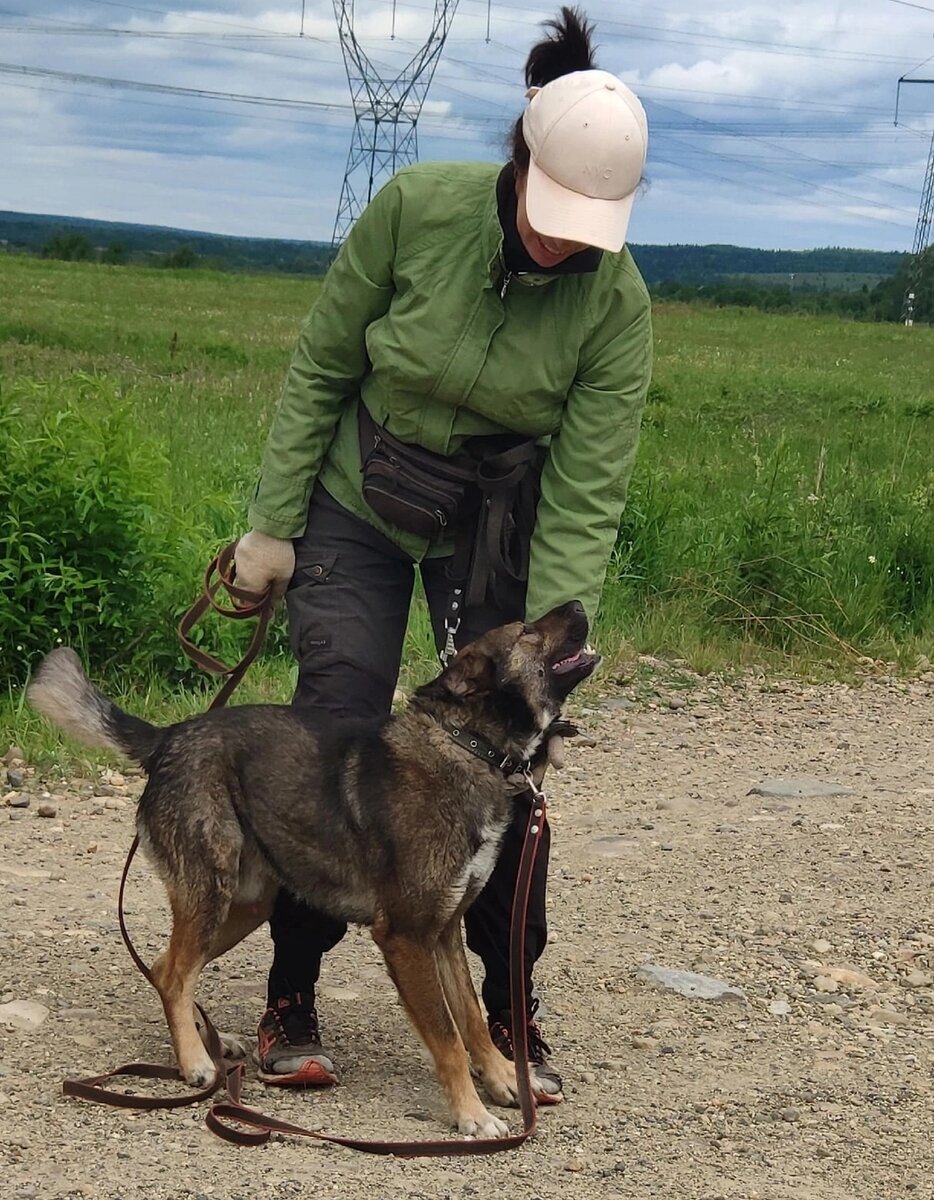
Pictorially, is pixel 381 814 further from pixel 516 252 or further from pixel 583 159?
pixel 583 159

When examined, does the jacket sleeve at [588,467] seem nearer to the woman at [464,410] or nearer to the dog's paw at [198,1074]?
the woman at [464,410]

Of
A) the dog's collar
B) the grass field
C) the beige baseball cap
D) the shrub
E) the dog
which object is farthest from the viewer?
the grass field

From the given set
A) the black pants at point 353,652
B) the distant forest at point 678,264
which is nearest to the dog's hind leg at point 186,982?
the black pants at point 353,652

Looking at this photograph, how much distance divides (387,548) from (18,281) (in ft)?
112

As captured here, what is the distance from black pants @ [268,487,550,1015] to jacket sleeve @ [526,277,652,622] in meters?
0.22

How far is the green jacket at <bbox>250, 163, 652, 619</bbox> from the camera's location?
3.78 meters

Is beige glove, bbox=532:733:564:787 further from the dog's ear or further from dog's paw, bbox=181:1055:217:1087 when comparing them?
dog's paw, bbox=181:1055:217:1087

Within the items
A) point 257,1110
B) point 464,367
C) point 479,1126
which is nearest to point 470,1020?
point 479,1126

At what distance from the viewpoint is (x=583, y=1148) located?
3.68 metres

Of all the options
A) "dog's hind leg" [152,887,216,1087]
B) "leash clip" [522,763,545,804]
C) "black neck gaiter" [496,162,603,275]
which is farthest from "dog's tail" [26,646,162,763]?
"black neck gaiter" [496,162,603,275]

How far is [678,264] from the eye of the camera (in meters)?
90.9

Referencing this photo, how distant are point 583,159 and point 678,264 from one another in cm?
9017

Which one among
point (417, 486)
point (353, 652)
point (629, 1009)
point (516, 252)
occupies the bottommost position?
point (629, 1009)

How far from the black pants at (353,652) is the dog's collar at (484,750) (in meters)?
0.17
